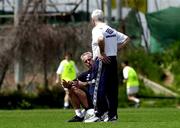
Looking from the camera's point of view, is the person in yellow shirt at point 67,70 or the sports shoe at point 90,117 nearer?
the sports shoe at point 90,117

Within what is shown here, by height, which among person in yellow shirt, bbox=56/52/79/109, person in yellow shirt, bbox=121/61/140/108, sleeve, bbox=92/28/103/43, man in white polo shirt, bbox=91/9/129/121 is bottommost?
person in yellow shirt, bbox=121/61/140/108

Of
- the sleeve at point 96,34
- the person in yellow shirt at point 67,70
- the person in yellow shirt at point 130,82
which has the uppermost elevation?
the sleeve at point 96,34

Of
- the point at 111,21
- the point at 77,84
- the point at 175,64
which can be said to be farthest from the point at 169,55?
the point at 77,84

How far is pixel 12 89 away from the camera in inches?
1428

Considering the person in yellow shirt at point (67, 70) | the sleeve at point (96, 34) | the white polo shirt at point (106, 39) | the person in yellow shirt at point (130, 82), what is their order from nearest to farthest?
the sleeve at point (96, 34) → the white polo shirt at point (106, 39) → the person in yellow shirt at point (67, 70) → the person in yellow shirt at point (130, 82)

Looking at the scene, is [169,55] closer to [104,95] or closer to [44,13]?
[44,13]

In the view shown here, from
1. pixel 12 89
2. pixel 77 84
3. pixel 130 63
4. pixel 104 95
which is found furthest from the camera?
pixel 130 63

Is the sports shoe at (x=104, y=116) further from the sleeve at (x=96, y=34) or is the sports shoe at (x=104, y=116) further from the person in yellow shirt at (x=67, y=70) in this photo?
the person in yellow shirt at (x=67, y=70)

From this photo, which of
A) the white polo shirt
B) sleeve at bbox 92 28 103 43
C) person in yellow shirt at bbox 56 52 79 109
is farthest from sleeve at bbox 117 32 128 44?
person in yellow shirt at bbox 56 52 79 109

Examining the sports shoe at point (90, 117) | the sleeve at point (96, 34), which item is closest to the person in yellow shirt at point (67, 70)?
the sports shoe at point (90, 117)

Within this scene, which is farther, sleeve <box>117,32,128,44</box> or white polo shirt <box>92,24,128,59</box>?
sleeve <box>117,32,128,44</box>

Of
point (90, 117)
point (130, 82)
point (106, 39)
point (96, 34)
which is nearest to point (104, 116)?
point (90, 117)

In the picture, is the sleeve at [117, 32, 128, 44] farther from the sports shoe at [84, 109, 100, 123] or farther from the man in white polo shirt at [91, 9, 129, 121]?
the sports shoe at [84, 109, 100, 123]

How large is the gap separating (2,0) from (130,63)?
6408mm
